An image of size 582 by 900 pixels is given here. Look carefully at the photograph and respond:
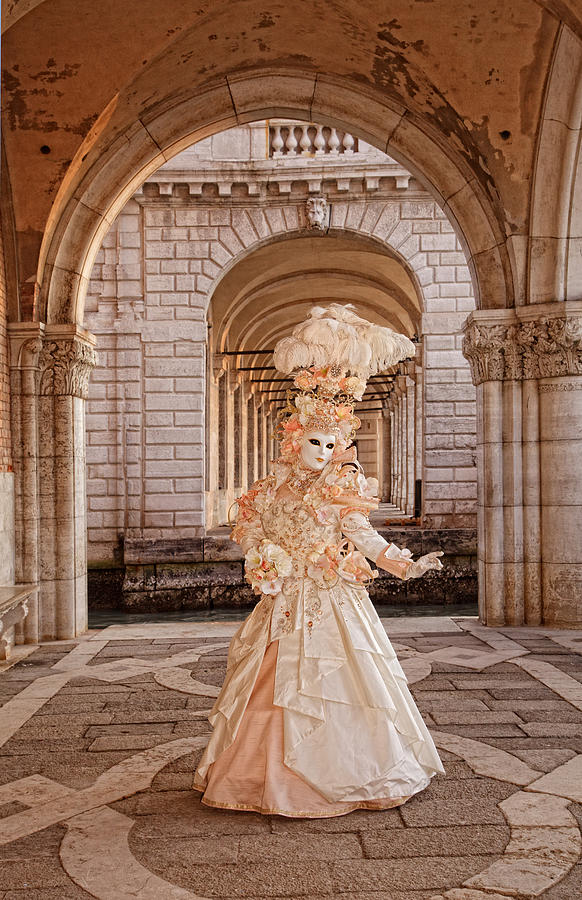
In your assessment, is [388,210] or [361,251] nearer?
[388,210]

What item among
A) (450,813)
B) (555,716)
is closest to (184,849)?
(450,813)

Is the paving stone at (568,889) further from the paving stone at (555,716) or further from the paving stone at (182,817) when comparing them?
the paving stone at (555,716)

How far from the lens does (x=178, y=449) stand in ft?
46.4

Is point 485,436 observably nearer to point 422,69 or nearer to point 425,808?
point 422,69

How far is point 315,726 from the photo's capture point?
3516 mm

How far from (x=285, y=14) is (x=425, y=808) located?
630 cm

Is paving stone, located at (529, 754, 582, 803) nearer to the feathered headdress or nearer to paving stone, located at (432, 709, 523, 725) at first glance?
paving stone, located at (432, 709, 523, 725)

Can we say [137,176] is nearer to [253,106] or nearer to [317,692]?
[253,106]

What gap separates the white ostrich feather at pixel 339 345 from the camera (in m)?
4.00

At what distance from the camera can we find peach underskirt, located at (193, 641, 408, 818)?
347cm

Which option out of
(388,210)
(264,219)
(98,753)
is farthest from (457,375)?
(98,753)

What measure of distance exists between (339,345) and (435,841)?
6.68ft

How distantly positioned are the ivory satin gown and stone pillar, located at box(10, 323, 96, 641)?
4312 mm

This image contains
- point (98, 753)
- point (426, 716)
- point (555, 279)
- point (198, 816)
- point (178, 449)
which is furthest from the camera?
point (178, 449)
